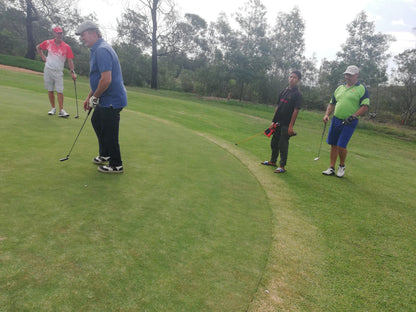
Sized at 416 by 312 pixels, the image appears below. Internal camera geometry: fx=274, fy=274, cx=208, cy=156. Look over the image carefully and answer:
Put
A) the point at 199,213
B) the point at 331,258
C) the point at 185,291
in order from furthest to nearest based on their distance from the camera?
the point at 199,213
the point at 331,258
the point at 185,291

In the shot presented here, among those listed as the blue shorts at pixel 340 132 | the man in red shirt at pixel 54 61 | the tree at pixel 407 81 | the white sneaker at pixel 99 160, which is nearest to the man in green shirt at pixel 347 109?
the blue shorts at pixel 340 132

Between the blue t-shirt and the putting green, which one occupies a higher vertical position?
the blue t-shirt

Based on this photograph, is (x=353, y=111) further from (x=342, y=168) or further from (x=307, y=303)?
(x=307, y=303)

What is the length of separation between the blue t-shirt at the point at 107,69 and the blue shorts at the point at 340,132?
3984 mm

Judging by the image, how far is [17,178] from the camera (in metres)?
3.03

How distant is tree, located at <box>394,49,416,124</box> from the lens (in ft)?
96.4

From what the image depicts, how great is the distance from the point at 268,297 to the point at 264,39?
116 feet

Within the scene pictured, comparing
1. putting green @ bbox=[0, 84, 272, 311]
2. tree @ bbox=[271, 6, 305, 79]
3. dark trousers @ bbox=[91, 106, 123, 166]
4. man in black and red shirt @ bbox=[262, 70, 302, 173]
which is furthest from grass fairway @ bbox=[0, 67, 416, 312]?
tree @ bbox=[271, 6, 305, 79]

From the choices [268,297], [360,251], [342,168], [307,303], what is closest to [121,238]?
[268,297]

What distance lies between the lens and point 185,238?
2.44 meters

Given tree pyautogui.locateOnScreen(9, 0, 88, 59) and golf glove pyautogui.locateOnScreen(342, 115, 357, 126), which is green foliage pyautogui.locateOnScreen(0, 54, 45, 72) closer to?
tree pyautogui.locateOnScreen(9, 0, 88, 59)

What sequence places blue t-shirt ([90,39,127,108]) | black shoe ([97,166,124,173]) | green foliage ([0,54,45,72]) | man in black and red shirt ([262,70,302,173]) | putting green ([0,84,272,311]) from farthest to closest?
green foliage ([0,54,45,72]) < man in black and red shirt ([262,70,302,173]) < black shoe ([97,166,124,173]) < blue t-shirt ([90,39,127,108]) < putting green ([0,84,272,311])

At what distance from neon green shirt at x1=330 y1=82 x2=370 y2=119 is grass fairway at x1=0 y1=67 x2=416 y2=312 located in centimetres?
144

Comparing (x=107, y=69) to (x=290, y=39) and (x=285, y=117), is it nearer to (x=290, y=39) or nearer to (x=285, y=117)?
(x=285, y=117)
